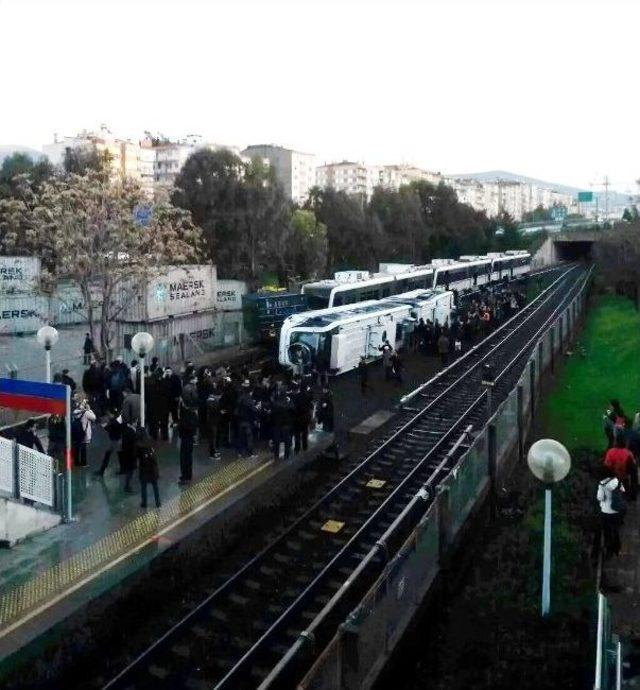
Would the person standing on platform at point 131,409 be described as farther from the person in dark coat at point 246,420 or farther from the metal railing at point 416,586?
the metal railing at point 416,586

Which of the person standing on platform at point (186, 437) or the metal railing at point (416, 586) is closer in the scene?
the metal railing at point (416, 586)

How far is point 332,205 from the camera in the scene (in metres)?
61.3

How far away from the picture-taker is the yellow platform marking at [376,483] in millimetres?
14617

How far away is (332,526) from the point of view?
12.6 metres

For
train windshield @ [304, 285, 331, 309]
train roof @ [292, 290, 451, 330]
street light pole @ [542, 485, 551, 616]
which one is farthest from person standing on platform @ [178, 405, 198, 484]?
train windshield @ [304, 285, 331, 309]

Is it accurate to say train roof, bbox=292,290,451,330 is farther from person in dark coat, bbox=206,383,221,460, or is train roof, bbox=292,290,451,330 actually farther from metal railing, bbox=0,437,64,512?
metal railing, bbox=0,437,64,512

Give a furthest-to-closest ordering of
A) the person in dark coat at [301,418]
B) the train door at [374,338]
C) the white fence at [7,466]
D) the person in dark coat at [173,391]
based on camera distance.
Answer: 1. the train door at [374,338]
2. the person in dark coat at [173,391]
3. the person in dark coat at [301,418]
4. the white fence at [7,466]

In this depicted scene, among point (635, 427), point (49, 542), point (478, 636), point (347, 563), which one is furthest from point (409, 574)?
point (635, 427)

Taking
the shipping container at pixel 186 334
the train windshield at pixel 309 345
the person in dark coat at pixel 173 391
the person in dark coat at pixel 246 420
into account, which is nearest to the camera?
the person in dark coat at pixel 246 420

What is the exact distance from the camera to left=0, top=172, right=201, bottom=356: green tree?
21.7 metres

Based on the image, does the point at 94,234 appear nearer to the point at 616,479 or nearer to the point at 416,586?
the point at 416,586

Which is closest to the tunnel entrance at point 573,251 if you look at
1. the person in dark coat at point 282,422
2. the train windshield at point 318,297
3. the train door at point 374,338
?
the train windshield at point 318,297

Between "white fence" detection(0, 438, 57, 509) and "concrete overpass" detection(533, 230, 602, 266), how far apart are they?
72189 mm

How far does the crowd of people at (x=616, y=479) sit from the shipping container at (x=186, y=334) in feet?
43.6
